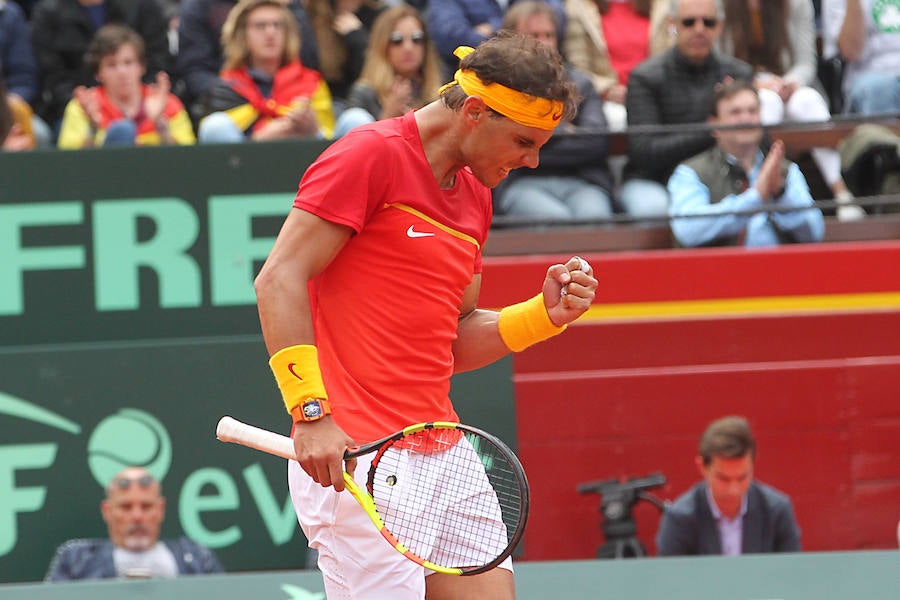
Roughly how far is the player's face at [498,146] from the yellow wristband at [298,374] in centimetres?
63

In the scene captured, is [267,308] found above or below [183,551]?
above

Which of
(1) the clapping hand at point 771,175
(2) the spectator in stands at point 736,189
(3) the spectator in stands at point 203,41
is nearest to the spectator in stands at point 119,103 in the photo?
(3) the spectator in stands at point 203,41

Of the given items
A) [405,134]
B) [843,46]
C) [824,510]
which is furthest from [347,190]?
[843,46]

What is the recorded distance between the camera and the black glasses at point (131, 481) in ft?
21.1

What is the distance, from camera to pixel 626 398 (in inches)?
287

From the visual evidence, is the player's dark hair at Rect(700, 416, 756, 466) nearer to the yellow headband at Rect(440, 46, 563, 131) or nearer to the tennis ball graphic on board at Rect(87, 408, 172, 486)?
the tennis ball graphic on board at Rect(87, 408, 172, 486)

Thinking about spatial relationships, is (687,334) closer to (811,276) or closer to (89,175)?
(811,276)

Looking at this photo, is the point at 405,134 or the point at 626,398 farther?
the point at 626,398

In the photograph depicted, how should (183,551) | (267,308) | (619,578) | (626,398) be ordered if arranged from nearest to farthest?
(267,308), (619,578), (183,551), (626,398)

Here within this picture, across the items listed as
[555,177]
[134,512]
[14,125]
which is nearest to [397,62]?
[555,177]

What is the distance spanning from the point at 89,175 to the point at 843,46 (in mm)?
3995

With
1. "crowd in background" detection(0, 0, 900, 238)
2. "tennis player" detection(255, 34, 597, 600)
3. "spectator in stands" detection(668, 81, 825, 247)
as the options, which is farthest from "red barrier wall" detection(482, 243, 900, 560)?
"tennis player" detection(255, 34, 597, 600)

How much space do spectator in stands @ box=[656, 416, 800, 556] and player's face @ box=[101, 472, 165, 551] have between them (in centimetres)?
213

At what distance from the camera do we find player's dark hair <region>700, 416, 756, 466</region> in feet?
21.7
